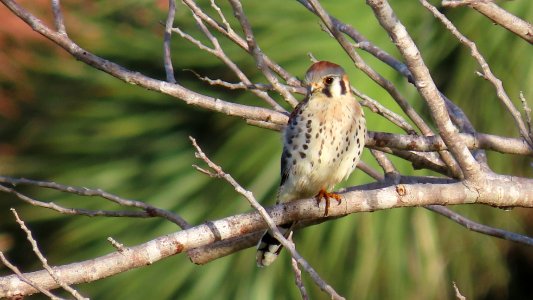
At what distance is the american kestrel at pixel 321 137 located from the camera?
9.54 feet

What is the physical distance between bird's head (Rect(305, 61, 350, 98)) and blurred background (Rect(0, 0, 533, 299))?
1200 millimetres

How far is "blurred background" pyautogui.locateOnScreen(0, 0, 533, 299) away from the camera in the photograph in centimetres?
441

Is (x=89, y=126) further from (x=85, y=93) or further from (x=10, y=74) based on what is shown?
(x=10, y=74)

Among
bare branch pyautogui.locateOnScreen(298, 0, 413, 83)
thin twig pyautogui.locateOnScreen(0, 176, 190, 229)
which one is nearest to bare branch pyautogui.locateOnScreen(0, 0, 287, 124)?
thin twig pyautogui.locateOnScreen(0, 176, 190, 229)

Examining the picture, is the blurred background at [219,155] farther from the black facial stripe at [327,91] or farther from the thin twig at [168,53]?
the thin twig at [168,53]

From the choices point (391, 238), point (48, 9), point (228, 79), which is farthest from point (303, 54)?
point (48, 9)

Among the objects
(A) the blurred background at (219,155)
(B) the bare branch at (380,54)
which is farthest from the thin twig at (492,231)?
(A) the blurred background at (219,155)

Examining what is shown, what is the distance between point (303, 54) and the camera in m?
4.57

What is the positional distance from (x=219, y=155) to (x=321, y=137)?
169 cm

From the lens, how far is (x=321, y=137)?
296cm

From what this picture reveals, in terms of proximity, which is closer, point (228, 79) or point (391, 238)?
point (391, 238)

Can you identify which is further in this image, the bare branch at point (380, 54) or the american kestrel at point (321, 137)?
the american kestrel at point (321, 137)

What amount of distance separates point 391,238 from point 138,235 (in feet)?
3.96

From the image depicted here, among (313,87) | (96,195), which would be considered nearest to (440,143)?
(313,87)
